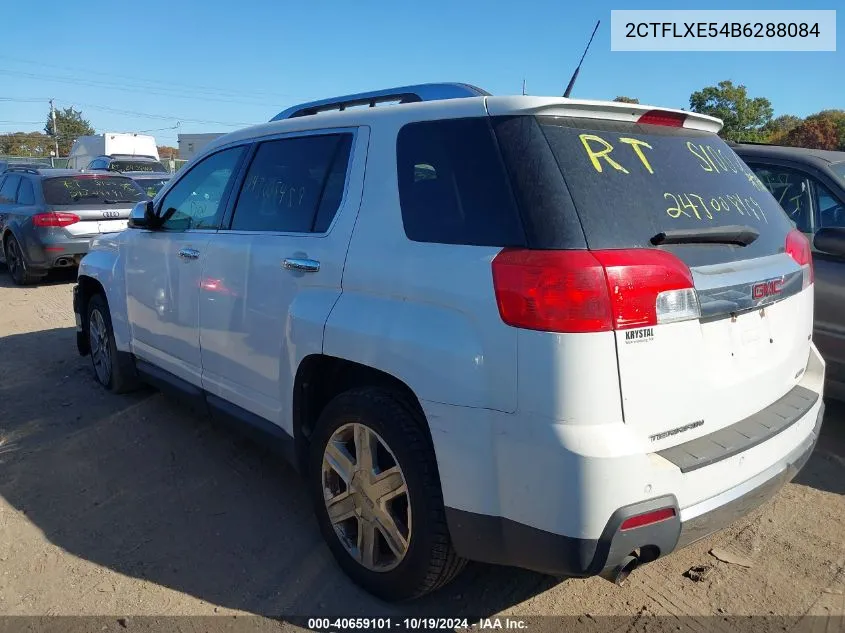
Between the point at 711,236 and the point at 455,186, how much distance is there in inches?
35.7

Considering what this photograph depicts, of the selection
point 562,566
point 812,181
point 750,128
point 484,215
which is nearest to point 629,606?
point 562,566

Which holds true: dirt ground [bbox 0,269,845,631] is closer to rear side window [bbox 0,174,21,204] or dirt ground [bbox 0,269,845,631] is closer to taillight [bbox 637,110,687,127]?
taillight [bbox 637,110,687,127]

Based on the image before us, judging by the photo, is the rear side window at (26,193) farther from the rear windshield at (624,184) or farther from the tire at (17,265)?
the rear windshield at (624,184)

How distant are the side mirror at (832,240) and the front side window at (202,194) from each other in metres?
3.24

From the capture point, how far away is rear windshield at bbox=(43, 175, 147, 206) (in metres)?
9.84

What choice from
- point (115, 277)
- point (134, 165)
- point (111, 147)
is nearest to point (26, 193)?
point (115, 277)

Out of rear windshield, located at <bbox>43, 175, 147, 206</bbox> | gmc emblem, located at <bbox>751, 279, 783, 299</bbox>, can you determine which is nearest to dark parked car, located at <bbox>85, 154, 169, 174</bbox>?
rear windshield, located at <bbox>43, 175, 147, 206</bbox>

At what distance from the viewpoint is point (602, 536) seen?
2.01 meters

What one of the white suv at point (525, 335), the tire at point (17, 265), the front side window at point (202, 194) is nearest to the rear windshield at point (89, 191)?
the tire at point (17, 265)

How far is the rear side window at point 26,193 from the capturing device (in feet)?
32.8

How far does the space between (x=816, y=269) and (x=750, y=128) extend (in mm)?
29287

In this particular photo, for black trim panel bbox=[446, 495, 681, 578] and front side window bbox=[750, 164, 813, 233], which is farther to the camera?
front side window bbox=[750, 164, 813, 233]

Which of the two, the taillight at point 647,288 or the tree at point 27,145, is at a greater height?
the tree at point 27,145

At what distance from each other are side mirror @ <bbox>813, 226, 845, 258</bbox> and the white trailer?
2491 centimetres
